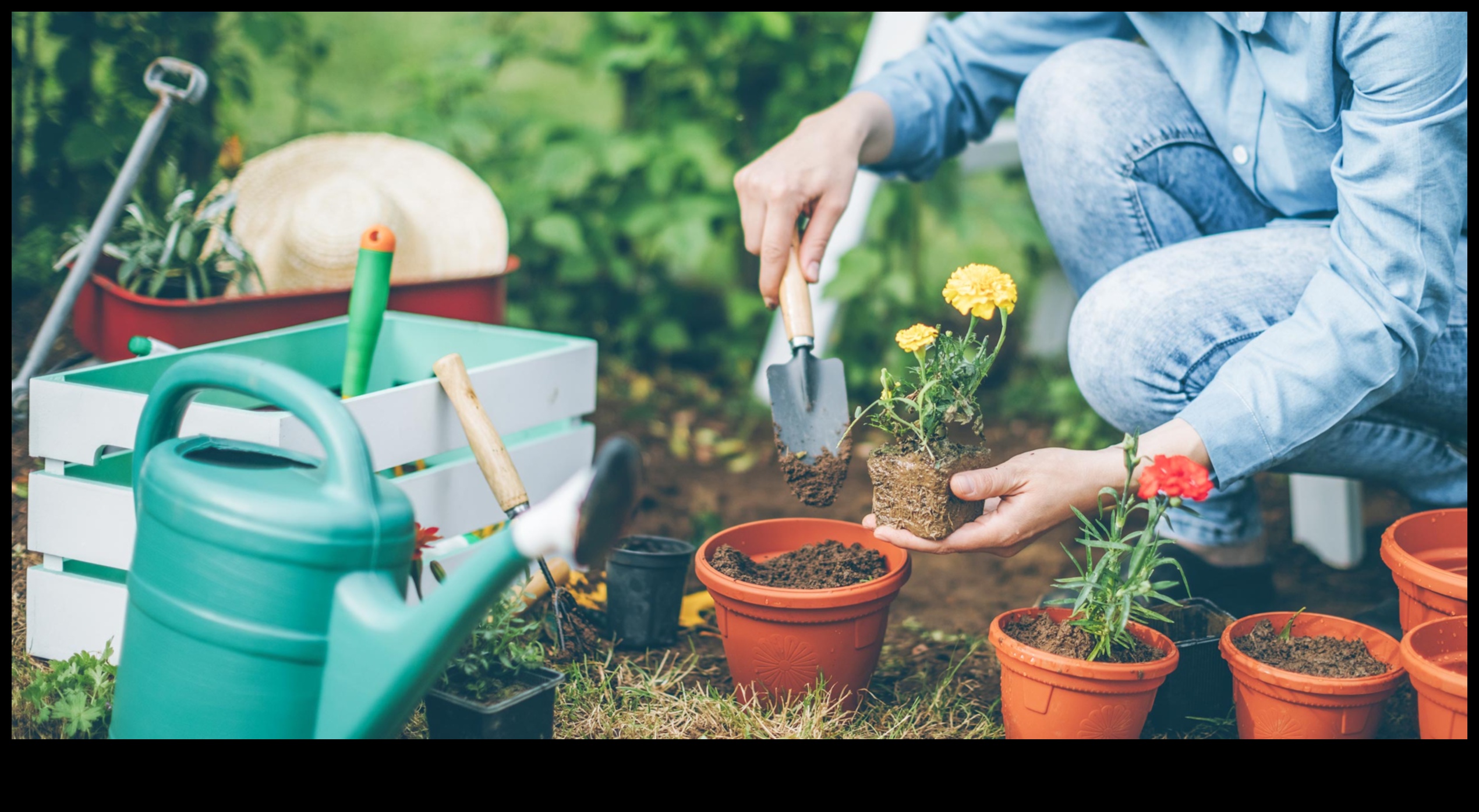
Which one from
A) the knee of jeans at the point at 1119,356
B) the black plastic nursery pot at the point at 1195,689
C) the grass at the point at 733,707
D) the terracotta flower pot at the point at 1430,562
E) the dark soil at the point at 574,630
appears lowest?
the grass at the point at 733,707

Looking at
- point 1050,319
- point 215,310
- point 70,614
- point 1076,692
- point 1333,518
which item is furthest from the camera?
point 1050,319

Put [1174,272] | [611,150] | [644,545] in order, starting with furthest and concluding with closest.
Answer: [611,150] < [644,545] < [1174,272]

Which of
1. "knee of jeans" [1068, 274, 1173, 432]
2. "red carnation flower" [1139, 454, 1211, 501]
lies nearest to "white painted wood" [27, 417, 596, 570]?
"knee of jeans" [1068, 274, 1173, 432]

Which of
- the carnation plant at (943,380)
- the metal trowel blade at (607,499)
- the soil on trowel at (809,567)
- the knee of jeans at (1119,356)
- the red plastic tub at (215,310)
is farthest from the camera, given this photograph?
the red plastic tub at (215,310)

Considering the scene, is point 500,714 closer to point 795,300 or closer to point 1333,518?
point 795,300

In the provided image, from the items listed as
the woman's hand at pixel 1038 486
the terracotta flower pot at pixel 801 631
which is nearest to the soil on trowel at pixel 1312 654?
the woman's hand at pixel 1038 486

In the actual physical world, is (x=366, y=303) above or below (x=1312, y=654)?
above

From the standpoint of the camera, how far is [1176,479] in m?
1.24

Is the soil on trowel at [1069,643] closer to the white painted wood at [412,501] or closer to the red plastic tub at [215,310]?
the white painted wood at [412,501]

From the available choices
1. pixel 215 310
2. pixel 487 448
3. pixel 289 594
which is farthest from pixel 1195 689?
pixel 215 310

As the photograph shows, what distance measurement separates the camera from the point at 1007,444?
280 cm

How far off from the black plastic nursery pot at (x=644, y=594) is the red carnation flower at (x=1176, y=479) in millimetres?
745

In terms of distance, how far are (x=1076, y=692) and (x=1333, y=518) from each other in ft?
3.71

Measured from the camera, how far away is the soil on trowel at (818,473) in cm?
162
